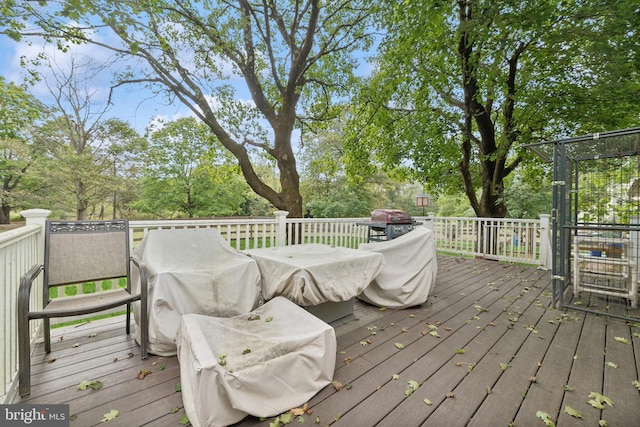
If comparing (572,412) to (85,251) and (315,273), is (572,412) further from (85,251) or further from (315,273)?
(85,251)

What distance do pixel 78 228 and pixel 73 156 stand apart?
37.5 ft

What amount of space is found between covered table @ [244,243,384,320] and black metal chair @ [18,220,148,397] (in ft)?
3.27

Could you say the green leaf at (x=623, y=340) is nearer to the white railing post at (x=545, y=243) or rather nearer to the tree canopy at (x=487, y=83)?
the white railing post at (x=545, y=243)

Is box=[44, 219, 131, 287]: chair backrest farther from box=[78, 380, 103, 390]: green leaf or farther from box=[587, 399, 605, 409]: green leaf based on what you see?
box=[587, 399, 605, 409]: green leaf

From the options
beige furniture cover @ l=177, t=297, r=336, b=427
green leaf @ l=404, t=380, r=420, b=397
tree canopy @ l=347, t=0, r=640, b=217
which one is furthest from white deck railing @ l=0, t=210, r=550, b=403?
green leaf @ l=404, t=380, r=420, b=397

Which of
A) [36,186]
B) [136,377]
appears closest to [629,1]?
[136,377]

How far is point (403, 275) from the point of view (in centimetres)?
323

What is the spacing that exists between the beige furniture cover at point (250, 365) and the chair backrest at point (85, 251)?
1.09 meters

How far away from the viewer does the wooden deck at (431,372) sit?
5.01ft

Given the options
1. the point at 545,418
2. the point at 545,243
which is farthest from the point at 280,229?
the point at 545,243

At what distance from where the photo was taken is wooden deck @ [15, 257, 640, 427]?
5.01 ft

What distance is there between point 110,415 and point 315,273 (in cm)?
152

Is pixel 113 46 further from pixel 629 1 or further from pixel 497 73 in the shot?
pixel 629 1

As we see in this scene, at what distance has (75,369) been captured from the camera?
1933 millimetres
